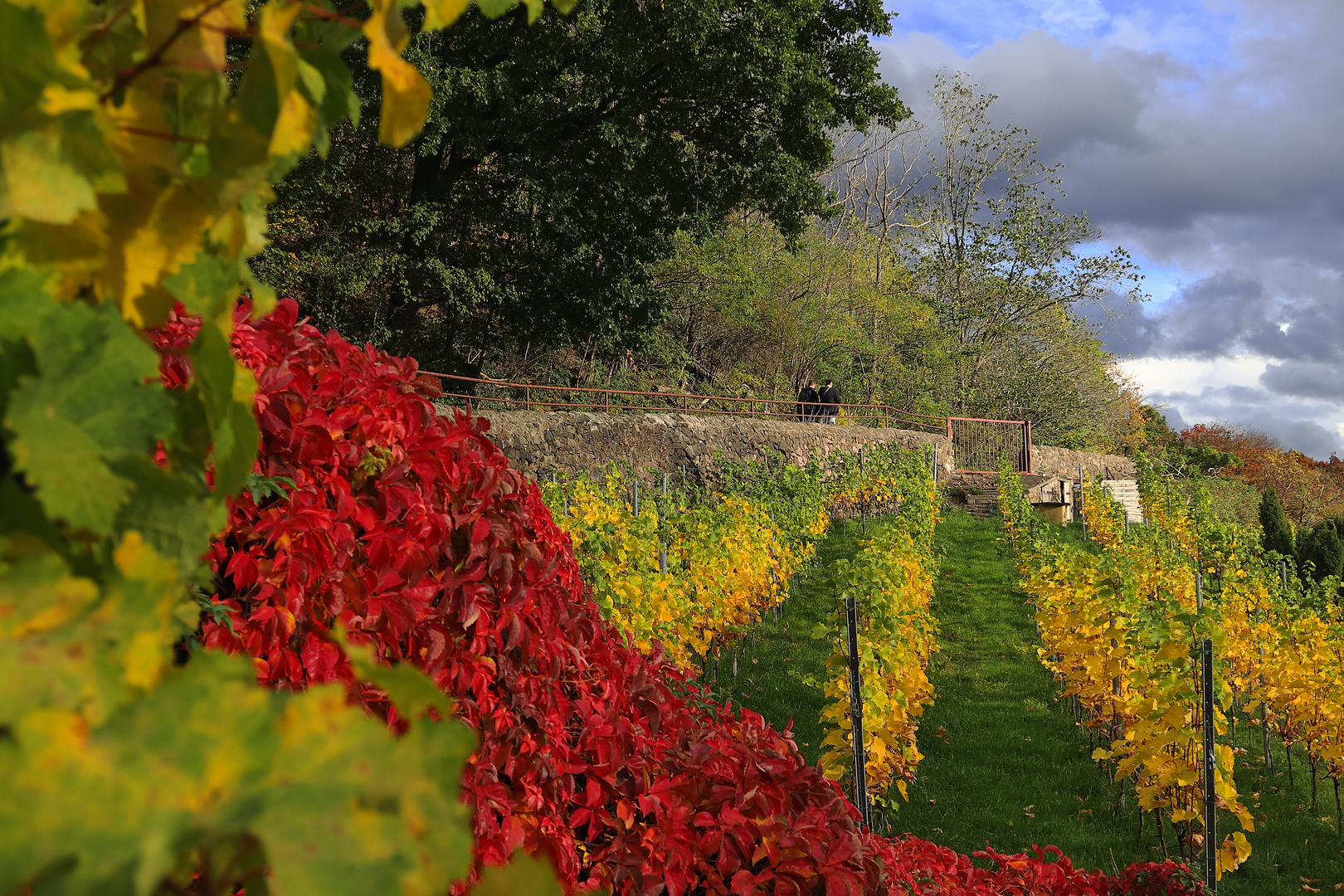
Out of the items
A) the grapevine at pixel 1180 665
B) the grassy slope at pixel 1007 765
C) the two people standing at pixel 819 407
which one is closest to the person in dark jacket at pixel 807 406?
the two people standing at pixel 819 407

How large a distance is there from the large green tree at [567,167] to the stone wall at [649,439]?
87.4 inches

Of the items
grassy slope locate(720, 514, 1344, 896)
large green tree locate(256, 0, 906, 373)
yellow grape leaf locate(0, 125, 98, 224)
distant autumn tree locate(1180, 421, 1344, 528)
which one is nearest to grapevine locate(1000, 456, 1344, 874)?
grassy slope locate(720, 514, 1344, 896)

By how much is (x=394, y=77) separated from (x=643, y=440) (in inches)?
508

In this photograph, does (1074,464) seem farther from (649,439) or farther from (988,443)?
(649,439)

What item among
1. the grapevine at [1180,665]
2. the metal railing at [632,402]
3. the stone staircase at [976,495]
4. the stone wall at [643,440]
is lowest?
the grapevine at [1180,665]

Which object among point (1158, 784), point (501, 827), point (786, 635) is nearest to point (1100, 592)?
point (1158, 784)

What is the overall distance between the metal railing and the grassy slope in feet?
16.1

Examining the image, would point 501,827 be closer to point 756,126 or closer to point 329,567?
point 329,567

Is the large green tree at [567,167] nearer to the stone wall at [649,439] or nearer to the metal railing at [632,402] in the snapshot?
the metal railing at [632,402]

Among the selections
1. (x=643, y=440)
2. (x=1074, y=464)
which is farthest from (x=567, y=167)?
(x=1074, y=464)

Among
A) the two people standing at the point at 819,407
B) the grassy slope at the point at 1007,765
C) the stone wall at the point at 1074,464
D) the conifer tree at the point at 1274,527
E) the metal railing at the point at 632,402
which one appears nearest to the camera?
the grassy slope at the point at 1007,765

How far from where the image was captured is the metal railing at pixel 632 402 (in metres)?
13.8

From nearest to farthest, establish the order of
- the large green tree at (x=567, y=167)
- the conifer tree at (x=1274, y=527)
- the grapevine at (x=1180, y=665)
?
the grapevine at (x=1180, y=665) → the large green tree at (x=567, y=167) → the conifer tree at (x=1274, y=527)

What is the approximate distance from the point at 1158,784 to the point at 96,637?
6.28m
